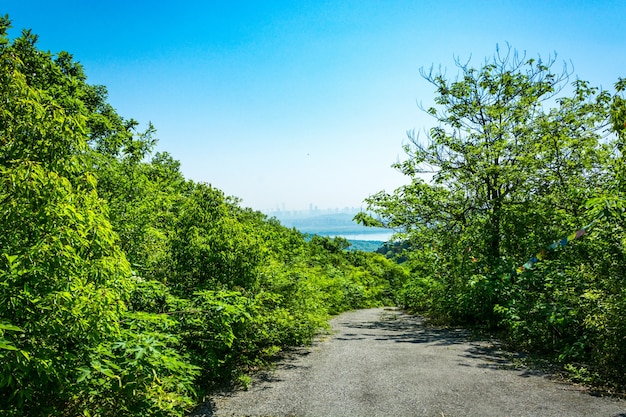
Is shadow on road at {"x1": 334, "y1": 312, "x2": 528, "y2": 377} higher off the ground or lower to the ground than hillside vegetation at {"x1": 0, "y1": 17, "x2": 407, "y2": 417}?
lower

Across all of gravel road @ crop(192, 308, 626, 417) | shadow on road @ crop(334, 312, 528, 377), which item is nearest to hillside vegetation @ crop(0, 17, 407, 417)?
gravel road @ crop(192, 308, 626, 417)

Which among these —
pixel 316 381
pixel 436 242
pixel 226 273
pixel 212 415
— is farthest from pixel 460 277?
pixel 212 415

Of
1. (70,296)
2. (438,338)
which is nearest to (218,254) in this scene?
(70,296)

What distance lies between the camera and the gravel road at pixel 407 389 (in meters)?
6.07

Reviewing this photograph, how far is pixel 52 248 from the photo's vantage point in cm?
342

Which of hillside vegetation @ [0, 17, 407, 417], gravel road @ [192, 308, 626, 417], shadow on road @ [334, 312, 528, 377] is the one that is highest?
hillside vegetation @ [0, 17, 407, 417]

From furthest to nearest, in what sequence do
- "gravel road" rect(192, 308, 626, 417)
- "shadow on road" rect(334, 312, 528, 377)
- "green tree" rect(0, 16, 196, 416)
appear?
"shadow on road" rect(334, 312, 528, 377), "gravel road" rect(192, 308, 626, 417), "green tree" rect(0, 16, 196, 416)

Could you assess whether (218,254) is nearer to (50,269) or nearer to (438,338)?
(50,269)

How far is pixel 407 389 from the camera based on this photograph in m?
7.10

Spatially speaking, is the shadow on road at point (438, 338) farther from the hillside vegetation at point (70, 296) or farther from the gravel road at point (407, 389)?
the hillside vegetation at point (70, 296)

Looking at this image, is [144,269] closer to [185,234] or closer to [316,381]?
[185,234]

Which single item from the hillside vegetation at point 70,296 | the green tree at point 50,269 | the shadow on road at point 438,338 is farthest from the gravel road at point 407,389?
the green tree at point 50,269

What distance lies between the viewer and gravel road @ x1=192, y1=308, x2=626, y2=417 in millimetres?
6074

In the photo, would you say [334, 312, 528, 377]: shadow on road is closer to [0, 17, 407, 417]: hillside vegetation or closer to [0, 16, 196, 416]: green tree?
[0, 17, 407, 417]: hillside vegetation
